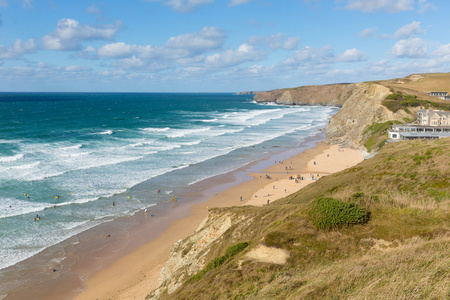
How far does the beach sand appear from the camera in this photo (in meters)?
23.9

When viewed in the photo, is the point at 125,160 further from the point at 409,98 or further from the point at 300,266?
the point at 409,98

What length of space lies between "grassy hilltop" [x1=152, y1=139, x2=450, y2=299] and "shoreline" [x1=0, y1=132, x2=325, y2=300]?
11395 mm

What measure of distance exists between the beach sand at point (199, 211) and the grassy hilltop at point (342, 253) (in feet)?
27.1

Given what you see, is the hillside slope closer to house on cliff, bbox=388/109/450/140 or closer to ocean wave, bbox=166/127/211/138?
house on cliff, bbox=388/109/450/140

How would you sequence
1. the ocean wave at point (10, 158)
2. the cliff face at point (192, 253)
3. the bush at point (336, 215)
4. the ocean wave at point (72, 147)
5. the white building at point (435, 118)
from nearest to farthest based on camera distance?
the bush at point (336, 215) → the cliff face at point (192, 253) → the ocean wave at point (10, 158) → the white building at point (435, 118) → the ocean wave at point (72, 147)

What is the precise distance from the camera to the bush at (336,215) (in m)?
14.8

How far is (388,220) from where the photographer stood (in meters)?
15.0

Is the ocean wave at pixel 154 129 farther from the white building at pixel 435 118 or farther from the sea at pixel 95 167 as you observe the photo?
the white building at pixel 435 118

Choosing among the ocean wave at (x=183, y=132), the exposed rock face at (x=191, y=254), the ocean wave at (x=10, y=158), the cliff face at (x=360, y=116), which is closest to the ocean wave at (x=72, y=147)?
the ocean wave at (x=10, y=158)

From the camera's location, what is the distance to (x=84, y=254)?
28.1 m

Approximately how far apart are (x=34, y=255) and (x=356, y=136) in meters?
63.8

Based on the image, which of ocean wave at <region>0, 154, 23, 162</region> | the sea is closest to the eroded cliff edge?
the sea

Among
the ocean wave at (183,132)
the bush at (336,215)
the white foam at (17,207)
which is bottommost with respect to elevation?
the white foam at (17,207)

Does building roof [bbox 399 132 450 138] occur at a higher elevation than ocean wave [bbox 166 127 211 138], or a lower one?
higher
